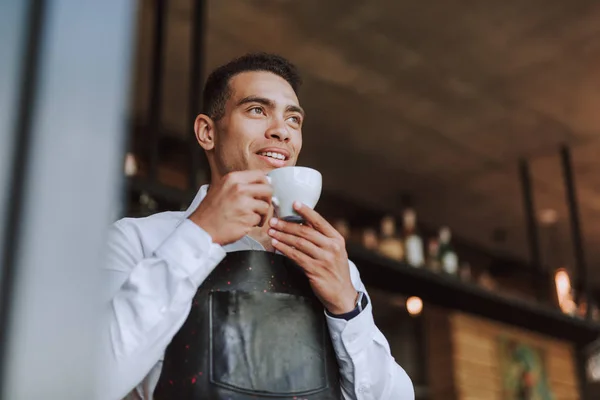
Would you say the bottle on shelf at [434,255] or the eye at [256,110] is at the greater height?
the bottle on shelf at [434,255]

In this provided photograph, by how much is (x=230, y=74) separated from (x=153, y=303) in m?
0.48

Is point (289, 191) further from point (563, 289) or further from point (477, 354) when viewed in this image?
point (477, 354)

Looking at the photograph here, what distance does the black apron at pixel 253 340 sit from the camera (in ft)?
2.54

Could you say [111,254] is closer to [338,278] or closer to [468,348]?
[338,278]

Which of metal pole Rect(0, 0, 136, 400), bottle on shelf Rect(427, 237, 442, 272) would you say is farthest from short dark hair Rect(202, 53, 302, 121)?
bottle on shelf Rect(427, 237, 442, 272)

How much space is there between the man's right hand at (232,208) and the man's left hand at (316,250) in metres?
0.05

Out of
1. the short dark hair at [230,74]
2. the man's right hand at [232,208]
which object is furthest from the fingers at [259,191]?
the short dark hair at [230,74]

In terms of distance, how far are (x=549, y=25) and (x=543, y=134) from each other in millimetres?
1012

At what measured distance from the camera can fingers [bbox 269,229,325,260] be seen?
2.78 feet

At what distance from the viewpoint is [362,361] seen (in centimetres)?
88

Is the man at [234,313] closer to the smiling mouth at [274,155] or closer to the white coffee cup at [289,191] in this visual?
the white coffee cup at [289,191]

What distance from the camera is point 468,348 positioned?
4.75 m

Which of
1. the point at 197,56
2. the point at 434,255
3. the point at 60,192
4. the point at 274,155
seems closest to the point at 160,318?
the point at 274,155

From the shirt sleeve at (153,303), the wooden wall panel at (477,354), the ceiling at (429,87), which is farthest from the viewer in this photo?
the wooden wall panel at (477,354)
